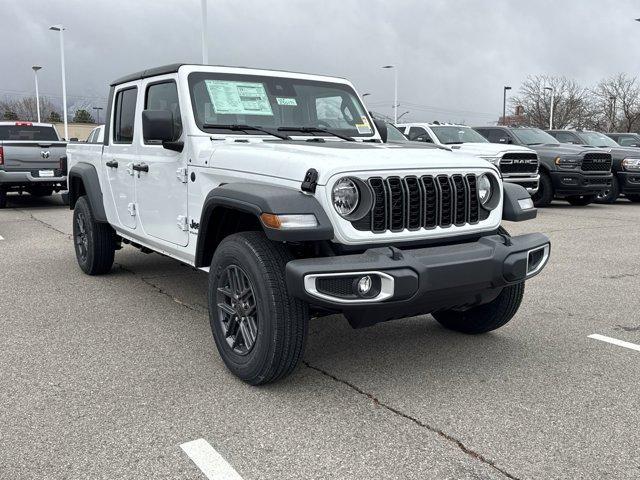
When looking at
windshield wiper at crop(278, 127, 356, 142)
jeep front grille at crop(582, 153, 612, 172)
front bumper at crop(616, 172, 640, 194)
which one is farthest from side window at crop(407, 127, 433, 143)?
windshield wiper at crop(278, 127, 356, 142)

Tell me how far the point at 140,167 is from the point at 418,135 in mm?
9916

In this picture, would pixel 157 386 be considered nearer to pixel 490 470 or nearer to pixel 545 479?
pixel 490 470

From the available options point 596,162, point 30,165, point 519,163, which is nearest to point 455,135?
point 519,163

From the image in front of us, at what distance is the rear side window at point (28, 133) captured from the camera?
1385 cm

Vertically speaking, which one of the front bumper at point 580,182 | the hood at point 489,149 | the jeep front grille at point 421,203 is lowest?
the front bumper at point 580,182

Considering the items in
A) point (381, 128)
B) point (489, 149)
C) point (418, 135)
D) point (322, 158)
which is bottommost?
point (322, 158)

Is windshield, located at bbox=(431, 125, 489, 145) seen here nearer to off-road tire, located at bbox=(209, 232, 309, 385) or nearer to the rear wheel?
the rear wheel

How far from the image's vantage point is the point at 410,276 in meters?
3.12

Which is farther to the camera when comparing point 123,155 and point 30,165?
point 30,165

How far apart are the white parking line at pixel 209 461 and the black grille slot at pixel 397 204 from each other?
1.47m

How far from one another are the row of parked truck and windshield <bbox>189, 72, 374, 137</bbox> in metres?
0.01

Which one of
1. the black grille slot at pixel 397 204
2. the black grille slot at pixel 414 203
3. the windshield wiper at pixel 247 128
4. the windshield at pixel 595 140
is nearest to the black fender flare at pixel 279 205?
the black grille slot at pixel 397 204

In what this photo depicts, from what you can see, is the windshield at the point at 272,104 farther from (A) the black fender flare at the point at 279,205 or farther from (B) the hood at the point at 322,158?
(A) the black fender flare at the point at 279,205

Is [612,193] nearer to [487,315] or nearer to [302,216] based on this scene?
[487,315]
